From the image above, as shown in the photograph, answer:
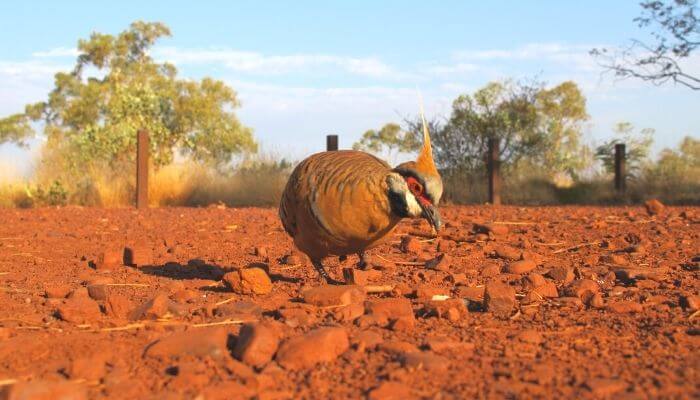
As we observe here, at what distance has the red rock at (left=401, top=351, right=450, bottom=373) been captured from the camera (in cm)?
282

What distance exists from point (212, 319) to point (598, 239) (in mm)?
4938

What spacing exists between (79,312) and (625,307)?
9.23 ft

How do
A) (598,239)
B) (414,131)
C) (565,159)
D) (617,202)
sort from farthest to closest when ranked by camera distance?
1. (565,159)
2. (414,131)
3. (617,202)
4. (598,239)

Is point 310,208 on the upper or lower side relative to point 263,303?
upper

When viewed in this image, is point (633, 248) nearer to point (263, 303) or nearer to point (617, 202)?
point (263, 303)

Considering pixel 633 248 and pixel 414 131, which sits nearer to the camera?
A: pixel 633 248

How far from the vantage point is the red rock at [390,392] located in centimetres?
256

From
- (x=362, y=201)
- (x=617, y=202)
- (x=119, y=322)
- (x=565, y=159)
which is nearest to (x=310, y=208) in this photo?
(x=362, y=201)

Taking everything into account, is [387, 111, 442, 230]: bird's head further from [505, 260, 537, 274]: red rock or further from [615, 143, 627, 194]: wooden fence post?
[615, 143, 627, 194]: wooden fence post

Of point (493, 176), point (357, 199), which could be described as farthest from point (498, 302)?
point (493, 176)

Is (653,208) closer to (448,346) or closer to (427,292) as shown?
(427,292)

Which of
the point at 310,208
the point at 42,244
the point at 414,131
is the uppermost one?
the point at 414,131

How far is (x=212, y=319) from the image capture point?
385 centimetres

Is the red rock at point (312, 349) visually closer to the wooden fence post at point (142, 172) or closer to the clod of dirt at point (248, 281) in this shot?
the clod of dirt at point (248, 281)
